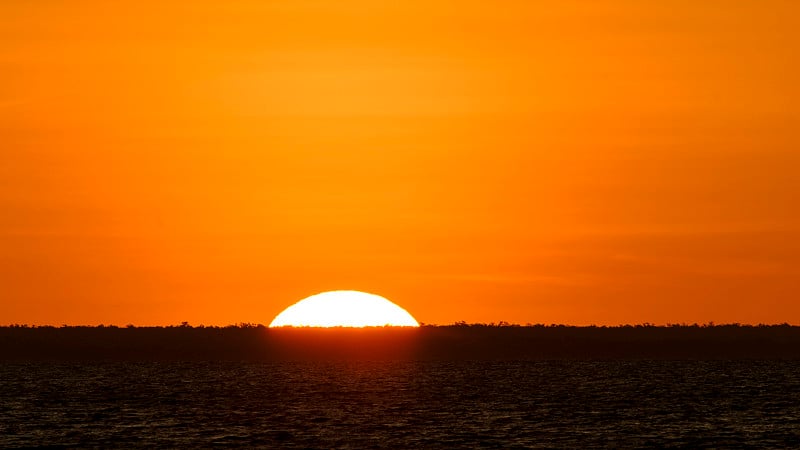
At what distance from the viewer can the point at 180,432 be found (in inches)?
3669

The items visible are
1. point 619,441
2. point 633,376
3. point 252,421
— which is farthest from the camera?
point 633,376

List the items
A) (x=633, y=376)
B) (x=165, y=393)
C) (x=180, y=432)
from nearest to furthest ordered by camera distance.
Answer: (x=180, y=432) → (x=165, y=393) → (x=633, y=376)

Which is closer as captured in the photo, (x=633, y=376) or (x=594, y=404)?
(x=594, y=404)

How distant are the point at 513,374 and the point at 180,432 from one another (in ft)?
319

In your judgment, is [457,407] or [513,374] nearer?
[457,407]

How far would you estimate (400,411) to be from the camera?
363 ft

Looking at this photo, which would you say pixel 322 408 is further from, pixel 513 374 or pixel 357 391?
pixel 513 374

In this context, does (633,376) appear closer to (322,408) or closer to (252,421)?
(322,408)

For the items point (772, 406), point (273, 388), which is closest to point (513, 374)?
point (273, 388)

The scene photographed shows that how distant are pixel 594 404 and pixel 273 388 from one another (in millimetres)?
39009

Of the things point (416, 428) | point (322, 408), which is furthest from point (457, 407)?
point (416, 428)

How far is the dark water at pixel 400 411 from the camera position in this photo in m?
88.5

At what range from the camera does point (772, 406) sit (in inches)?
4562

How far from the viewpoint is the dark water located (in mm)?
88500
